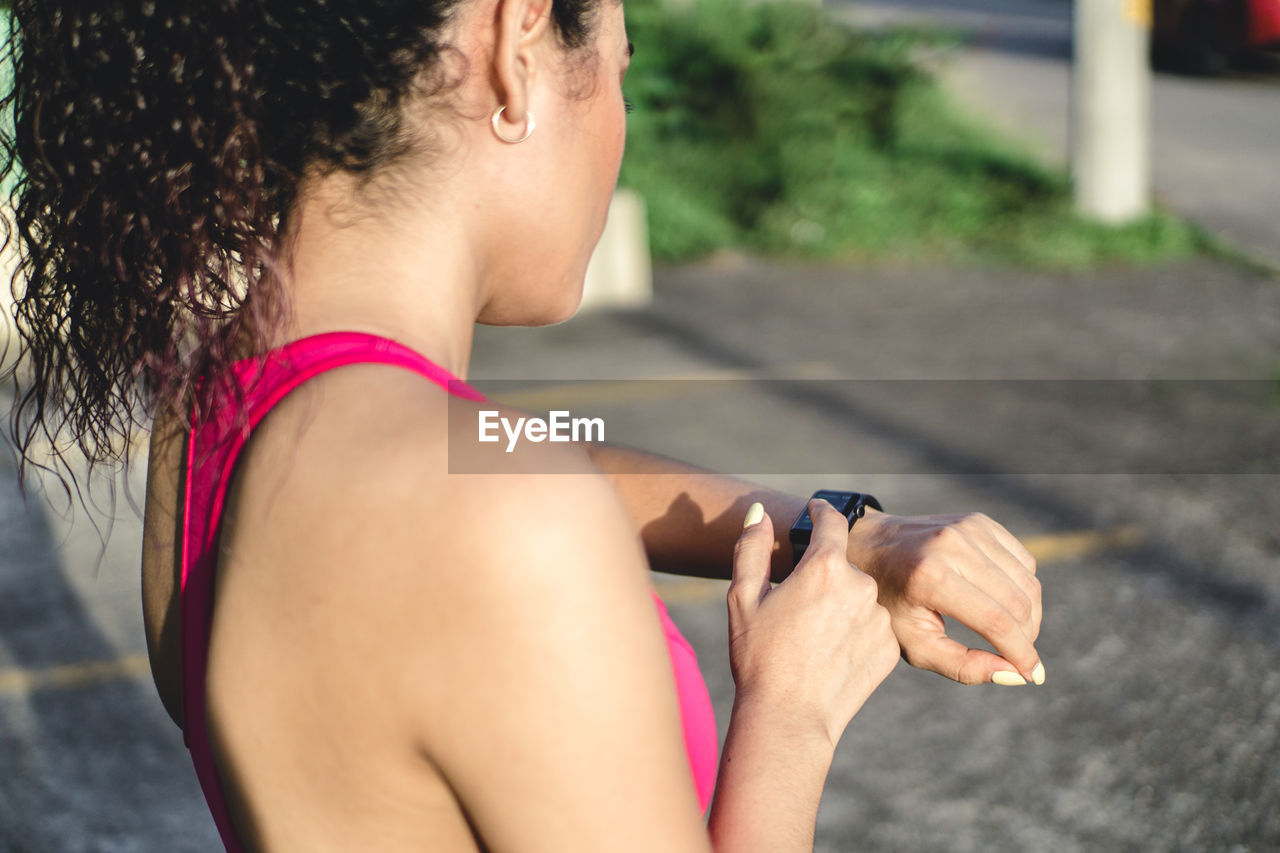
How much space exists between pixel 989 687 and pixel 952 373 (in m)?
2.91

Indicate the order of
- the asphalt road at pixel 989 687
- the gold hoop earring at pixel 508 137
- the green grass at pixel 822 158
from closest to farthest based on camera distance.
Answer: the gold hoop earring at pixel 508 137 → the asphalt road at pixel 989 687 → the green grass at pixel 822 158

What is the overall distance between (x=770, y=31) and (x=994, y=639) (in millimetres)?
10810

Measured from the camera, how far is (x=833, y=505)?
1.51 m

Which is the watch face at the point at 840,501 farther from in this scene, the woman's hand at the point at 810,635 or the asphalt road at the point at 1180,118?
the asphalt road at the point at 1180,118

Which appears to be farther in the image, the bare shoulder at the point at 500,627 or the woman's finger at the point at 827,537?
the woman's finger at the point at 827,537

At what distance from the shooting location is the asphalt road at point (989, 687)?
125 inches

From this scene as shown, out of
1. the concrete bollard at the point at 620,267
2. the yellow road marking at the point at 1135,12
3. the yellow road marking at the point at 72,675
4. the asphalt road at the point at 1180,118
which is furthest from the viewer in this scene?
the asphalt road at the point at 1180,118

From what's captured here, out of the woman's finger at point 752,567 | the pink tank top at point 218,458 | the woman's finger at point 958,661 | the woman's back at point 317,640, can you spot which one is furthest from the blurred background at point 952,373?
the woman's finger at point 958,661

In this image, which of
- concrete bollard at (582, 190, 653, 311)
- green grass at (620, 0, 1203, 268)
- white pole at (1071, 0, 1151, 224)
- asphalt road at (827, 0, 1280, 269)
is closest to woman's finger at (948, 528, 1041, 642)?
concrete bollard at (582, 190, 653, 311)

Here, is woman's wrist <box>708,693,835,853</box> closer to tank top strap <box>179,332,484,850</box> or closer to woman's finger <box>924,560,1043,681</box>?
woman's finger <box>924,560,1043,681</box>

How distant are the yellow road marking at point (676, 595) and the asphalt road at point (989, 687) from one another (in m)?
0.01

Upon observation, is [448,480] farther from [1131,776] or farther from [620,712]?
[1131,776]

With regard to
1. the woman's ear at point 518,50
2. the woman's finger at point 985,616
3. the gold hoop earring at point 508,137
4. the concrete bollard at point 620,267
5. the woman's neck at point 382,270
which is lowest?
the concrete bollard at point 620,267

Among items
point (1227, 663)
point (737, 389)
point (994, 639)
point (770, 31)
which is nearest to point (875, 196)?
point (770, 31)
